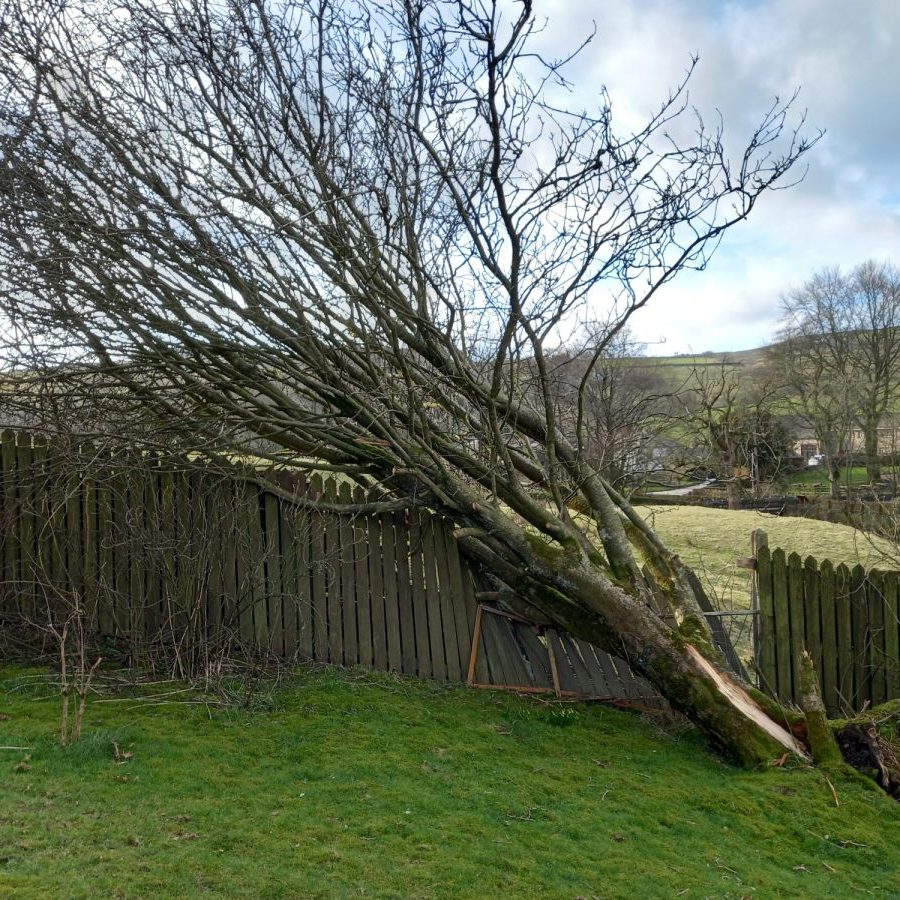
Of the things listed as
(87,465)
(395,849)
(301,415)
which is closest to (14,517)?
(87,465)

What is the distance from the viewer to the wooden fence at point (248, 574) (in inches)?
267

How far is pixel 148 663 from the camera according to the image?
6668 mm

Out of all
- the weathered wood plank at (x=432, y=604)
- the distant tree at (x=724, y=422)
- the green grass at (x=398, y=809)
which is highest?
the distant tree at (x=724, y=422)

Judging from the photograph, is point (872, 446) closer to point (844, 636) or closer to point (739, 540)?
point (739, 540)

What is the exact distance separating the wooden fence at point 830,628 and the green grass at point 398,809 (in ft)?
5.98

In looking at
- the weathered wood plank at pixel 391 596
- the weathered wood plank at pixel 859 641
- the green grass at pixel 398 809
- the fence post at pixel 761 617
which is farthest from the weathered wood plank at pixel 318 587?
the weathered wood plank at pixel 859 641

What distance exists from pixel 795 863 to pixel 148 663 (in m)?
4.99

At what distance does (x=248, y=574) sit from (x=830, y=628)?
5.57 m

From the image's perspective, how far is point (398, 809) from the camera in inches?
173

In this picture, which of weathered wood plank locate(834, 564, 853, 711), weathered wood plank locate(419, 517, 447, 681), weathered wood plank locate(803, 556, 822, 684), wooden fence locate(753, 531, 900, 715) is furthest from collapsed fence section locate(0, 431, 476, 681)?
weathered wood plank locate(834, 564, 853, 711)

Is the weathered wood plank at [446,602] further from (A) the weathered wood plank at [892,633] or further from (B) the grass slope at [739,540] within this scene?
(B) the grass slope at [739,540]

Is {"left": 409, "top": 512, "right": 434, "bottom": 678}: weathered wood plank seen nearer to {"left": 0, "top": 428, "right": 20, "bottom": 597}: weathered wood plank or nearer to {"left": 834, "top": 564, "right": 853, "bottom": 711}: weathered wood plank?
{"left": 0, "top": 428, "right": 20, "bottom": 597}: weathered wood plank

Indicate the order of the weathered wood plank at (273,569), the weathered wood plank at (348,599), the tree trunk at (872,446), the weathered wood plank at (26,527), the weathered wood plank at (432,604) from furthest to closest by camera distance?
the tree trunk at (872,446) < the weathered wood plank at (432,604) < the weathered wood plank at (348,599) < the weathered wood plank at (273,569) < the weathered wood plank at (26,527)

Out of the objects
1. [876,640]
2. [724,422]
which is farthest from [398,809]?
[724,422]
